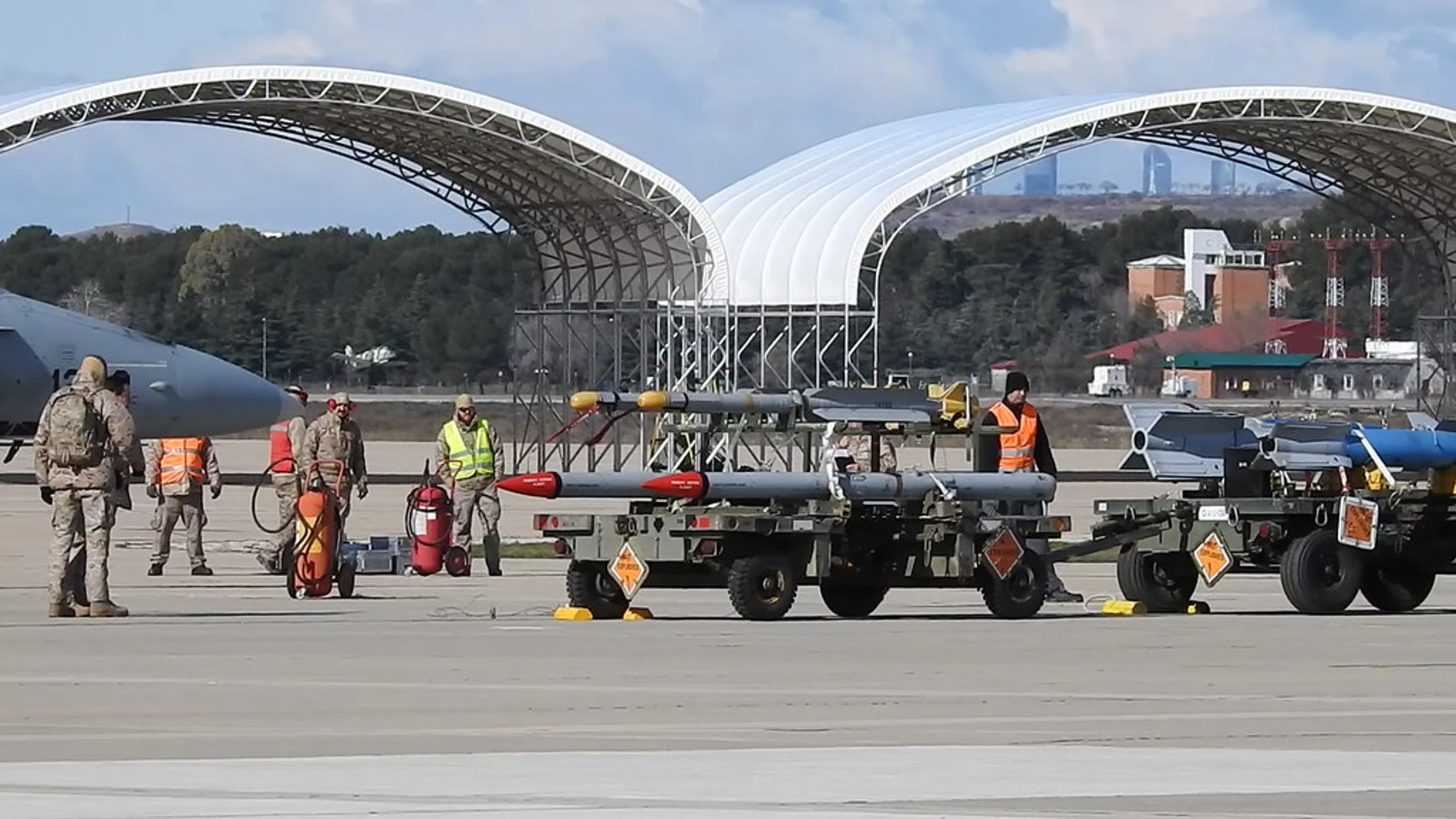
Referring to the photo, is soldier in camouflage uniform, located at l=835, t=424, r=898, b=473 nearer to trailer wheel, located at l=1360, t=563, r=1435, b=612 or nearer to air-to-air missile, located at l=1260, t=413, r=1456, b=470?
air-to-air missile, located at l=1260, t=413, r=1456, b=470

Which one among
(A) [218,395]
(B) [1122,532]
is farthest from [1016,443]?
(A) [218,395]

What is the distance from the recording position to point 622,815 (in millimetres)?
8359

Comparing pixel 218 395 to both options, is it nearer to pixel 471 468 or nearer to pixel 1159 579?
pixel 471 468

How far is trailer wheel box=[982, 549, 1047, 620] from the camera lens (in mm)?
18422

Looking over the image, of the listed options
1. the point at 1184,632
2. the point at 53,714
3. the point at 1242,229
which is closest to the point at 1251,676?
the point at 1184,632

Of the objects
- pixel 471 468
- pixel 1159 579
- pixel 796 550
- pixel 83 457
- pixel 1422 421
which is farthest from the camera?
pixel 471 468

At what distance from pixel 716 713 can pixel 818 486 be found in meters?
6.31

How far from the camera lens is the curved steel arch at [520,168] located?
3925 cm

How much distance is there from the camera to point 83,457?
56.6 feet

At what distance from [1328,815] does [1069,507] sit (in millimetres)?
31306

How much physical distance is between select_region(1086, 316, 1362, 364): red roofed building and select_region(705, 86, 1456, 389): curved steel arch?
75.1 m

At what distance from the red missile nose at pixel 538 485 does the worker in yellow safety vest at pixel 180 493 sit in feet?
21.6

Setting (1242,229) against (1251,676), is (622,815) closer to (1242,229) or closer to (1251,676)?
(1251,676)

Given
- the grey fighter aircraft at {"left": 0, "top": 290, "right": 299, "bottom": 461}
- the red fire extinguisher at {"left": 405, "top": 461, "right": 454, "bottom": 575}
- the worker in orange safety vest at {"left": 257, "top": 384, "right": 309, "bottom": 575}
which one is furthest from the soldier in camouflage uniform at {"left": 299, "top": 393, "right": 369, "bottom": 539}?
the grey fighter aircraft at {"left": 0, "top": 290, "right": 299, "bottom": 461}
